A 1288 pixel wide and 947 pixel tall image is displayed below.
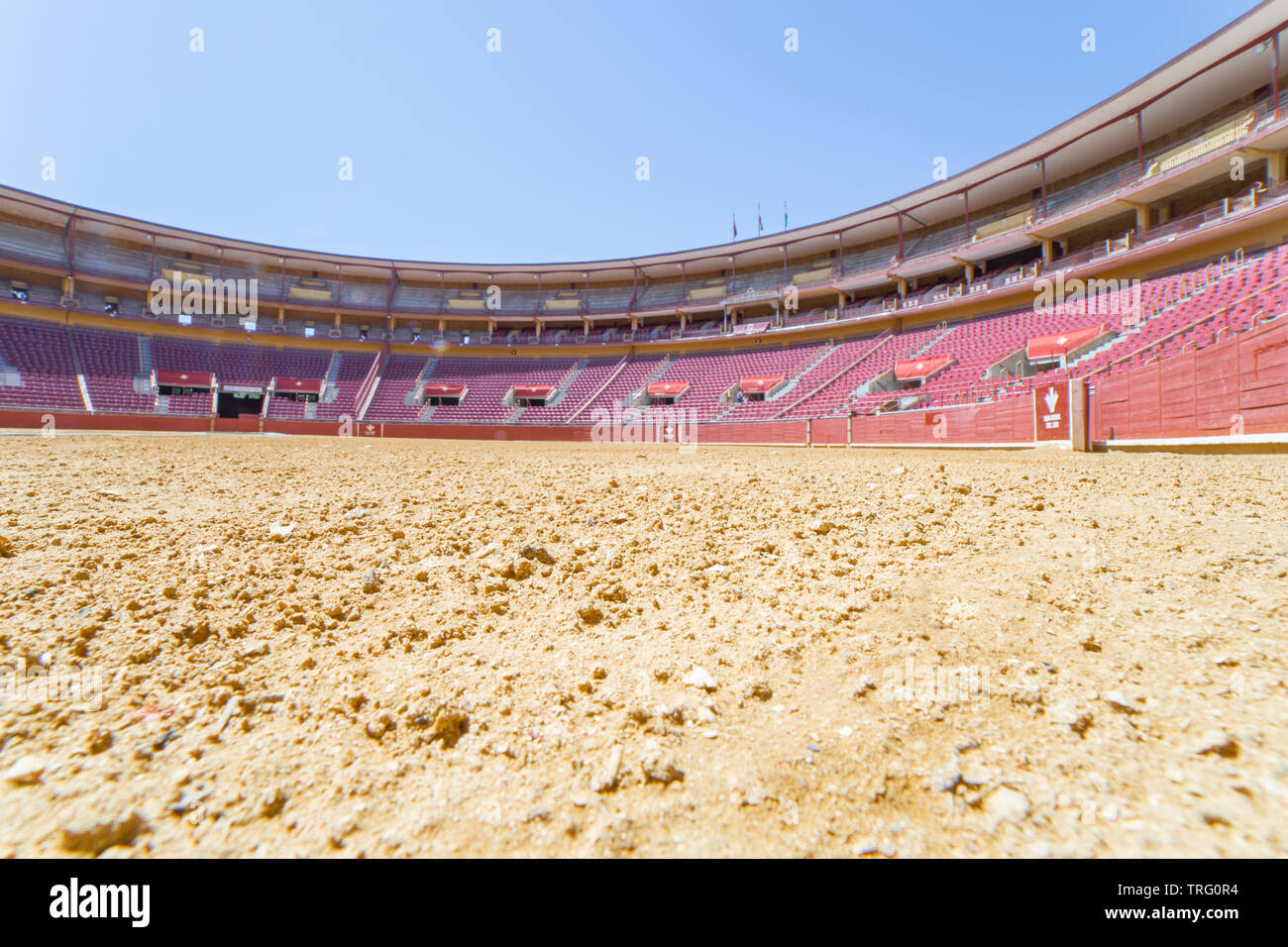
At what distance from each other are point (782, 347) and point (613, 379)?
10.2m

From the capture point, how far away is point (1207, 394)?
7840mm

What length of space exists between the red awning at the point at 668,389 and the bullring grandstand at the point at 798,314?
0.20m

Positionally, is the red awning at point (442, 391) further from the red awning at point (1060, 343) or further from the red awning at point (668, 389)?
the red awning at point (1060, 343)

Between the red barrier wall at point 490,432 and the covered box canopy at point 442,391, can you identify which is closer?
the red barrier wall at point 490,432

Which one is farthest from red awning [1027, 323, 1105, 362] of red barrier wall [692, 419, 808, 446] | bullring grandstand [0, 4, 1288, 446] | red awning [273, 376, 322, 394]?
red awning [273, 376, 322, 394]

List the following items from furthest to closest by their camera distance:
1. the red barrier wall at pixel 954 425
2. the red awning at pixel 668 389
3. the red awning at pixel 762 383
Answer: the red awning at pixel 668 389
the red awning at pixel 762 383
the red barrier wall at pixel 954 425

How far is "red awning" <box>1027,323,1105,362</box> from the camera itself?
54.4 ft

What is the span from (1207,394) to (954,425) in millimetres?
6776

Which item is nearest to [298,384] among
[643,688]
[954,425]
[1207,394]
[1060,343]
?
[954,425]

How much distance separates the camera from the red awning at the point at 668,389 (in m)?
28.9

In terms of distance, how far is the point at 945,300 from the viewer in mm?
23969

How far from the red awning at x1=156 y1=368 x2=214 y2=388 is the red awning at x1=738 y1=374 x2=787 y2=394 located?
95.8ft

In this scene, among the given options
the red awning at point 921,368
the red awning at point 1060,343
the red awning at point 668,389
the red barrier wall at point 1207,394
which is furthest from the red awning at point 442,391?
the red barrier wall at point 1207,394

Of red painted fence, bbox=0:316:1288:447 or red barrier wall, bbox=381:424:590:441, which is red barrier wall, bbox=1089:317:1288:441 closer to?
red painted fence, bbox=0:316:1288:447
